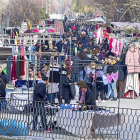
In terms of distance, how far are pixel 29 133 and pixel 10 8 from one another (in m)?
36.6

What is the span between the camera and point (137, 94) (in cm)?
1814

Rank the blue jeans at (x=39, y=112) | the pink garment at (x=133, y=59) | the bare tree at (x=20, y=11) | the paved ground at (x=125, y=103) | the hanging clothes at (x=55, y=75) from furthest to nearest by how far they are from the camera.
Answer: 1. the bare tree at (x=20, y=11)
2. the pink garment at (x=133, y=59)
3. the paved ground at (x=125, y=103)
4. the hanging clothes at (x=55, y=75)
5. the blue jeans at (x=39, y=112)

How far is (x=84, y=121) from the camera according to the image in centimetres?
999

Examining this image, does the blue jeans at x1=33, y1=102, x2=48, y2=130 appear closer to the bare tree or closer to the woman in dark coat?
the woman in dark coat

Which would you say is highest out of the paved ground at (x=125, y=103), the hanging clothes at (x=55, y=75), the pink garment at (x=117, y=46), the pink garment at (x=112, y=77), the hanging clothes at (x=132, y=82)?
the pink garment at (x=117, y=46)

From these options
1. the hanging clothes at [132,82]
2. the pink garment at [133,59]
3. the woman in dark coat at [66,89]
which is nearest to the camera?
the woman in dark coat at [66,89]

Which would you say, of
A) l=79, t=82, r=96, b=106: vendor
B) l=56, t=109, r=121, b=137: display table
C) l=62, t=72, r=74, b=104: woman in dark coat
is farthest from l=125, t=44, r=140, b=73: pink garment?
l=56, t=109, r=121, b=137: display table

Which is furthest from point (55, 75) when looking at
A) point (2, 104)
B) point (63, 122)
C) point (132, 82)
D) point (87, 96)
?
point (63, 122)

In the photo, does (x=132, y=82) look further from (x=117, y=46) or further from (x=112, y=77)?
(x=117, y=46)

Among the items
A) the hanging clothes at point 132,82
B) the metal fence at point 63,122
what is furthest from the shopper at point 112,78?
the metal fence at point 63,122

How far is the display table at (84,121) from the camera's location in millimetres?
9828

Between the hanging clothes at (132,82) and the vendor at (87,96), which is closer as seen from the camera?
the vendor at (87,96)

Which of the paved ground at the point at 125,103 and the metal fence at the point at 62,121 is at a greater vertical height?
the metal fence at the point at 62,121

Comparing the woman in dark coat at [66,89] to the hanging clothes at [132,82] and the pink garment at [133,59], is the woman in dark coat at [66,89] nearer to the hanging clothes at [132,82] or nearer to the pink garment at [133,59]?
the pink garment at [133,59]
